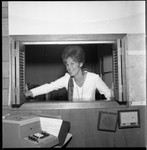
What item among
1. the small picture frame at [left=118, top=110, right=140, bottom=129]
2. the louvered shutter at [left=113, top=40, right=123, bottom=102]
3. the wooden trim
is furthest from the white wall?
the small picture frame at [left=118, top=110, right=140, bottom=129]

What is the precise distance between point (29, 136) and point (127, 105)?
107 centimetres

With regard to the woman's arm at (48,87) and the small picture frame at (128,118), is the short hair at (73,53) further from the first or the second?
the small picture frame at (128,118)

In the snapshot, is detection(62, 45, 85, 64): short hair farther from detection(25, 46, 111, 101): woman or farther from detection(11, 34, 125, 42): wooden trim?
detection(11, 34, 125, 42): wooden trim

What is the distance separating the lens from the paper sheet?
1888 mm

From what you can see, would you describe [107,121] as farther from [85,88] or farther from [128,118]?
[85,88]

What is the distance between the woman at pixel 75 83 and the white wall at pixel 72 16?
12.6 inches

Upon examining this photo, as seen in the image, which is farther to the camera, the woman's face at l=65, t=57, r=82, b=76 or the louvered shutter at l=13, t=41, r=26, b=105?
the woman's face at l=65, t=57, r=82, b=76

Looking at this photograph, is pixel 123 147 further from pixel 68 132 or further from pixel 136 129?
pixel 68 132

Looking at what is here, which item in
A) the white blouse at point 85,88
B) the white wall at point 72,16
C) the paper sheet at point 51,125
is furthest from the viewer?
the white blouse at point 85,88

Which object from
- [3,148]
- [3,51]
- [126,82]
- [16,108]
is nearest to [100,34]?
[126,82]

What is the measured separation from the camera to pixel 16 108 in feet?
6.82

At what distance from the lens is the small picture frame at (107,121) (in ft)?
6.95

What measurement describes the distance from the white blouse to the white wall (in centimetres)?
54

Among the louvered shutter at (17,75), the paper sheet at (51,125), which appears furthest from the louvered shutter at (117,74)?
the louvered shutter at (17,75)
